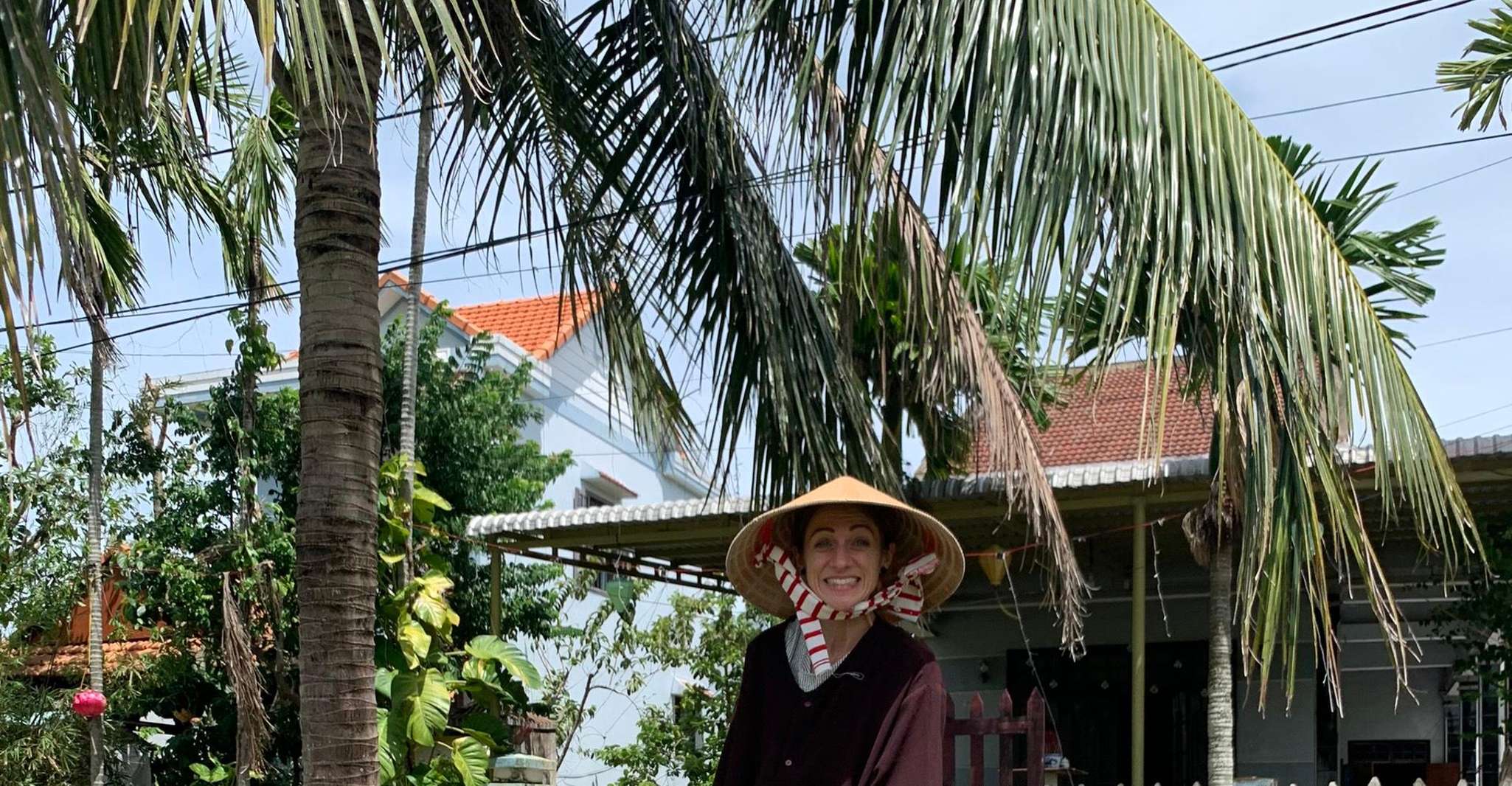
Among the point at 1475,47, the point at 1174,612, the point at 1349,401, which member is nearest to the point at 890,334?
the point at 1174,612

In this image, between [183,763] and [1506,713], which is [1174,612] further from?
[183,763]

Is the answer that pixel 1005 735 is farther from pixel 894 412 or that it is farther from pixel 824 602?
pixel 894 412

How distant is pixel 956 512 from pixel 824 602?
7858 millimetres

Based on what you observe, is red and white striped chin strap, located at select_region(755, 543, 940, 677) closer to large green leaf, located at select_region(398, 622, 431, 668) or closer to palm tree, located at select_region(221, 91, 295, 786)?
palm tree, located at select_region(221, 91, 295, 786)

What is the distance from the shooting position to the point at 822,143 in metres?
5.99

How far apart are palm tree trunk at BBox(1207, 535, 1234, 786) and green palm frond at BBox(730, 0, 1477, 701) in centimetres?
506

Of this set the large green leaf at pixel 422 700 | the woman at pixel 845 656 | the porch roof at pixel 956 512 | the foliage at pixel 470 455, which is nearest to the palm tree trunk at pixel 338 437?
the woman at pixel 845 656

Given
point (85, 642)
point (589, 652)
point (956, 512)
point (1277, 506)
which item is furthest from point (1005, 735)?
point (589, 652)

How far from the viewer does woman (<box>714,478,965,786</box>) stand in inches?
136

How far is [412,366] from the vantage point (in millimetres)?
12805

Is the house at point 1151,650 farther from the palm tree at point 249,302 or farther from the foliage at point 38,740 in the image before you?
the foliage at point 38,740

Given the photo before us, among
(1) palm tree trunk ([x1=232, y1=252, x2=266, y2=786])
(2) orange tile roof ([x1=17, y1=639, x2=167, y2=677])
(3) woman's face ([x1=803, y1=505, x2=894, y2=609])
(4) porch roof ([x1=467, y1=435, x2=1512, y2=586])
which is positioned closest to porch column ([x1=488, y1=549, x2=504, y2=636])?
(4) porch roof ([x1=467, y1=435, x2=1512, y2=586])

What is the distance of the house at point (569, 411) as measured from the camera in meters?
17.6

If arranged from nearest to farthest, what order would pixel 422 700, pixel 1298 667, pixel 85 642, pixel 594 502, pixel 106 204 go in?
pixel 106 204 → pixel 422 700 → pixel 85 642 → pixel 1298 667 → pixel 594 502
